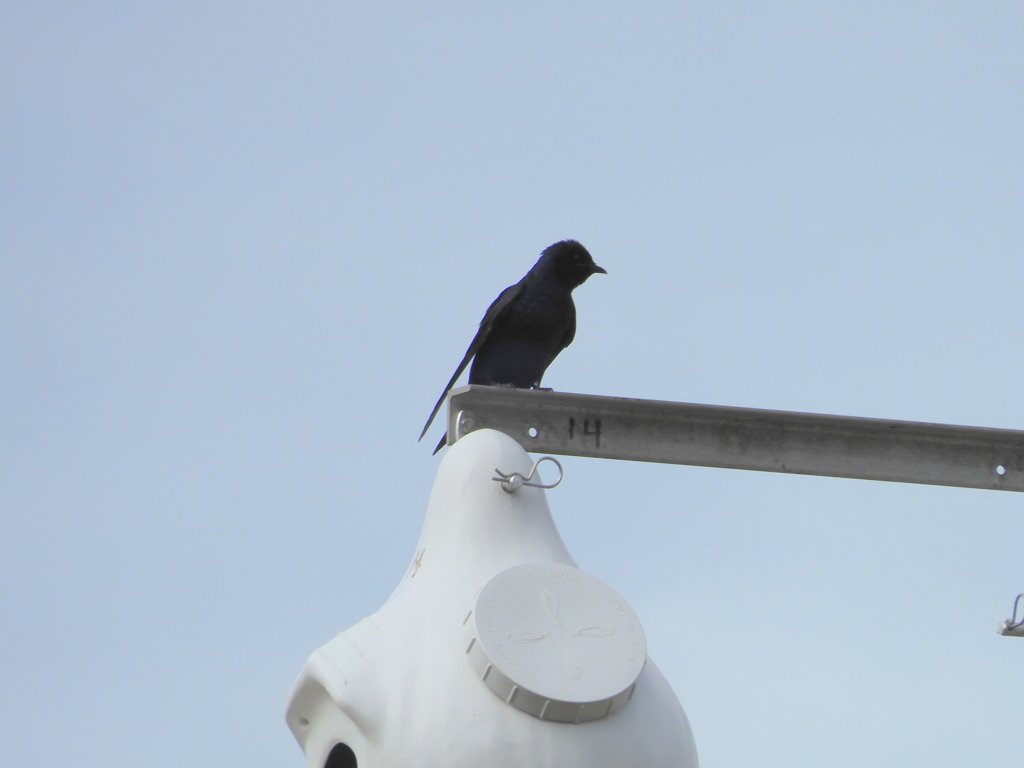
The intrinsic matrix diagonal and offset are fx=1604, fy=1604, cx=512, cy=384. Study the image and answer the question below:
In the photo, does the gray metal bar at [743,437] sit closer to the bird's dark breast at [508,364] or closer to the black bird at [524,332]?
the black bird at [524,332]

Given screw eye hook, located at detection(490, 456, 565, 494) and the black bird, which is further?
the black bird

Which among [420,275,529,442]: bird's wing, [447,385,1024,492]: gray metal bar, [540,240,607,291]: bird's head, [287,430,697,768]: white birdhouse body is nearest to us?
[287,430,697,768]: white birdhouse body

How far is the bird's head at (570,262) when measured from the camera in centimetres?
847

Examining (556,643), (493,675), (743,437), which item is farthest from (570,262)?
(493,675)

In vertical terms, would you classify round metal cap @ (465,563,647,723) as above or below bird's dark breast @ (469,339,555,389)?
below

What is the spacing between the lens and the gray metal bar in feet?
16.8

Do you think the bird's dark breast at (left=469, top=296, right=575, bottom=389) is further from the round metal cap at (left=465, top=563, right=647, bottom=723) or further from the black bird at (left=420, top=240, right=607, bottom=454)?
the round metal cap at (left=465, top=563, right=647, bottom=723)

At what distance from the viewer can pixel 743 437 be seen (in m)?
5.19

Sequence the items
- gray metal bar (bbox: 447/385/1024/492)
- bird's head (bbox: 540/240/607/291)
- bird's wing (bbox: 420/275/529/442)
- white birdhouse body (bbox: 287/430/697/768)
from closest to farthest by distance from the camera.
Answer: white birdhouse body (bbox: 287/430/697/768) → gray metal bar (bbox: 447/385/1024/492) → bird's wing (bbox: 420/275/529/442) → bird's head (bbox: 540/240/607/291)

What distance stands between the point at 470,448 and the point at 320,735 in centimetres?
102

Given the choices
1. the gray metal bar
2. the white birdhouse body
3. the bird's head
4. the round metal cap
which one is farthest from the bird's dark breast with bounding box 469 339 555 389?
the round metal cap

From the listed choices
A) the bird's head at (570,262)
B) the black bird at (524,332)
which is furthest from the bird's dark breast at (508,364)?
the bird's head at (570,262)

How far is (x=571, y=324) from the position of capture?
8.27 metres

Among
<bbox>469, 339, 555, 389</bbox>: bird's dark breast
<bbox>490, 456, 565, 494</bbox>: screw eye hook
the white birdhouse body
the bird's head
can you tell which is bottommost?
the white birdhouse body
